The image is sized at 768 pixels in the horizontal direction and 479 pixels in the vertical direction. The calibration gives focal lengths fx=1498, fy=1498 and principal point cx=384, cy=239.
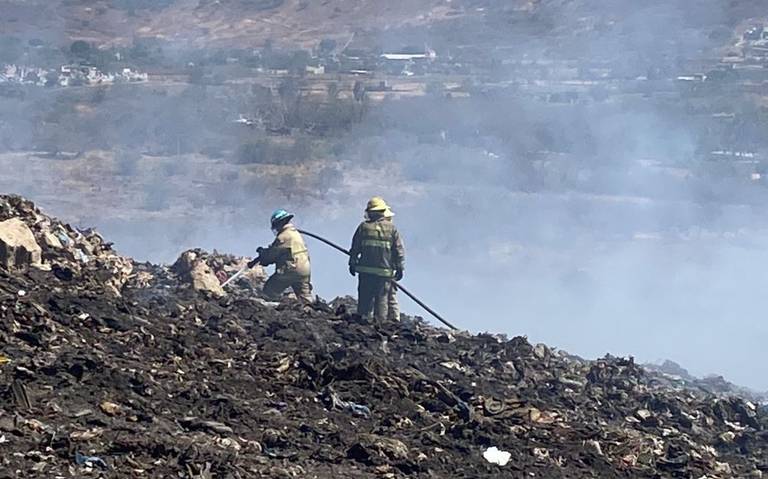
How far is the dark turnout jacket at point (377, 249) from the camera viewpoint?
13453 millimetres

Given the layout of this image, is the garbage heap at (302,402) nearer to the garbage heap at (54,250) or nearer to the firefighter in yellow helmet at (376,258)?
the garbage heap at (54,250)

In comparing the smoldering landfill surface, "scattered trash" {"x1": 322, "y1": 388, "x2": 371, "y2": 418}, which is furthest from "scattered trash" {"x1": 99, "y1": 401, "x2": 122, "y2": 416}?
the smoldering landfill surface

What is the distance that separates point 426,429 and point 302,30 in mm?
39164

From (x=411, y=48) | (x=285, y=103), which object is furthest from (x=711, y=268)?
(x=411, y=48)

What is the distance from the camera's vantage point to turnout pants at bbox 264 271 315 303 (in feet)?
45.4

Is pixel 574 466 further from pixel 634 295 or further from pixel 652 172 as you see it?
pixel 652 172

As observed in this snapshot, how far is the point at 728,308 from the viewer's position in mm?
20578

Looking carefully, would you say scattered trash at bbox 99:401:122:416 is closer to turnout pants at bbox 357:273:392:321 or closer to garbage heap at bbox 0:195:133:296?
garbage heap at bbox 0:195:133:296

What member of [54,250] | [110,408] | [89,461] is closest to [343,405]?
[110,408]

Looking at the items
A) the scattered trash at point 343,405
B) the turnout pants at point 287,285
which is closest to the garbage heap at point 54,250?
the turnout pants at point 287,285

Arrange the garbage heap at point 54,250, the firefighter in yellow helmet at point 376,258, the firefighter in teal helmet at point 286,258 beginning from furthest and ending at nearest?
the firefighter in teal helmet at point 286,258 < the firefighter in yellow helmet at point 376,258 < the garbage heap at point 54,250

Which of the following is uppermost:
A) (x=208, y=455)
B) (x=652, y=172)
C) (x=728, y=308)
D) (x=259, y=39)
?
(x=259, y=39)

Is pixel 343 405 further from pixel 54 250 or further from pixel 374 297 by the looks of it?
pixel 374 297

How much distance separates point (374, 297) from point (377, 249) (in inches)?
18.4
